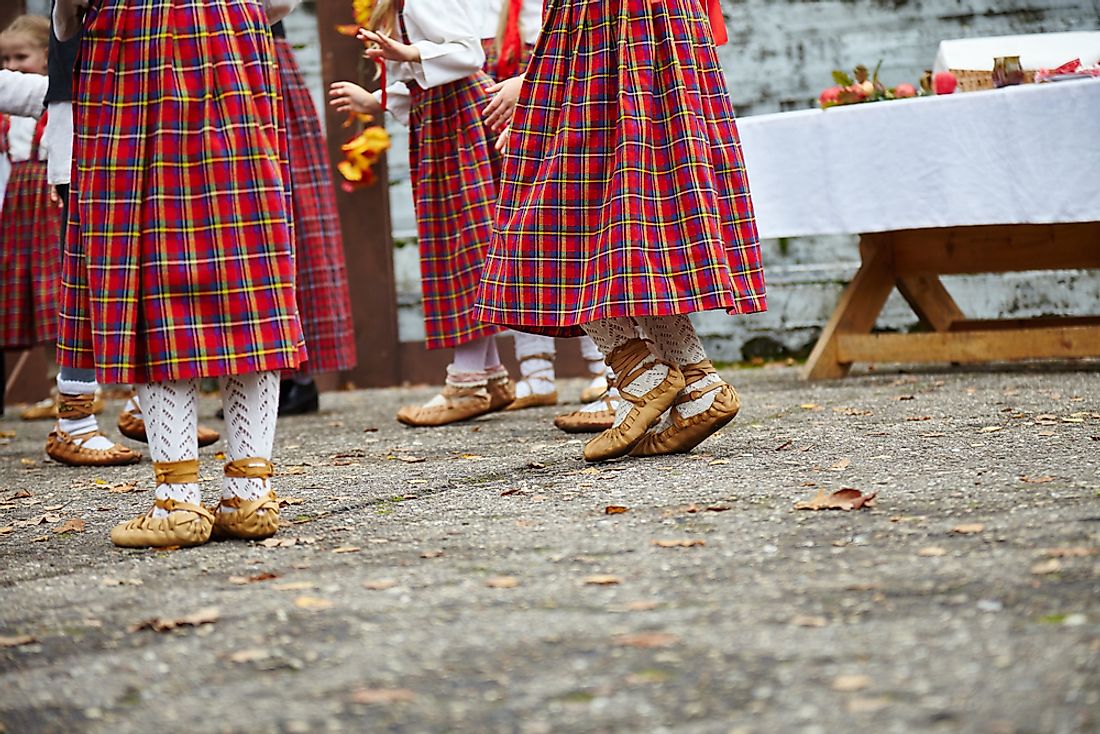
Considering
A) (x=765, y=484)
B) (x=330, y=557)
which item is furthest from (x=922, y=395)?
(x=330, y=557)

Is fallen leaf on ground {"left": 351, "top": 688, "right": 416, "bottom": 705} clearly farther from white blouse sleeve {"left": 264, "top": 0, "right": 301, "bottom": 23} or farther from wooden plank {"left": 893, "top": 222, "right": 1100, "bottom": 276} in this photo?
wooden plank {"left": 893, "top": 222, "right": 1100, "bottom": 276}

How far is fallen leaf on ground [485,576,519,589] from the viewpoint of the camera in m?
1.87

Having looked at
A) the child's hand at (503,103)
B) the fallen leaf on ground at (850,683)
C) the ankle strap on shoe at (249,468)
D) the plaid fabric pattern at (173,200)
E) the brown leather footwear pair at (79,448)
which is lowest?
the brown leather footwear pair at (79,448)

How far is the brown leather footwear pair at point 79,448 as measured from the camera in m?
3.85

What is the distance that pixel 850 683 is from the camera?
53.9 inches

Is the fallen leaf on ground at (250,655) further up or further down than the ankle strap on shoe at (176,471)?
further down

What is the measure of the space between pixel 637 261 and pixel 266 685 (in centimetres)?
153

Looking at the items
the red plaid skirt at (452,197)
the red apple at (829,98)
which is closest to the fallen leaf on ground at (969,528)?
the red plaid skirt at (452,197)

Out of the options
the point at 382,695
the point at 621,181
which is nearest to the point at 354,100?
the point at 621,181

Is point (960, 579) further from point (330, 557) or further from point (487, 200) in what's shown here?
point (487, 200)

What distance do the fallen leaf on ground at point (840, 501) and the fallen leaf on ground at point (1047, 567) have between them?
0.51 m

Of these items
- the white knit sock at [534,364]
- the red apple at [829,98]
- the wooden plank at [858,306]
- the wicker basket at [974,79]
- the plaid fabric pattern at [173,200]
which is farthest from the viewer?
the wooden plank at [858,306]

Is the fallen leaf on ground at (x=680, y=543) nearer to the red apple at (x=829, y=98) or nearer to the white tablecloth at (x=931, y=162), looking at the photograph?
the white tablecloth at (x=931, y=162)

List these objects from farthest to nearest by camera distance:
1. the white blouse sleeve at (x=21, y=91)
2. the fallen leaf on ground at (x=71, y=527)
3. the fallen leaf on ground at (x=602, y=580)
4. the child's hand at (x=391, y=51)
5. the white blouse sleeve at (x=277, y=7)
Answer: the white blouse sleeve at (x=21, y=91) < the child's hand at (x=391, y=51) < the fallen leaf on ground at (x=71, y=527) < the white blouse sleeve at (x=277, y=7) < the fallen leaf on ground at (x=602, y=580)
